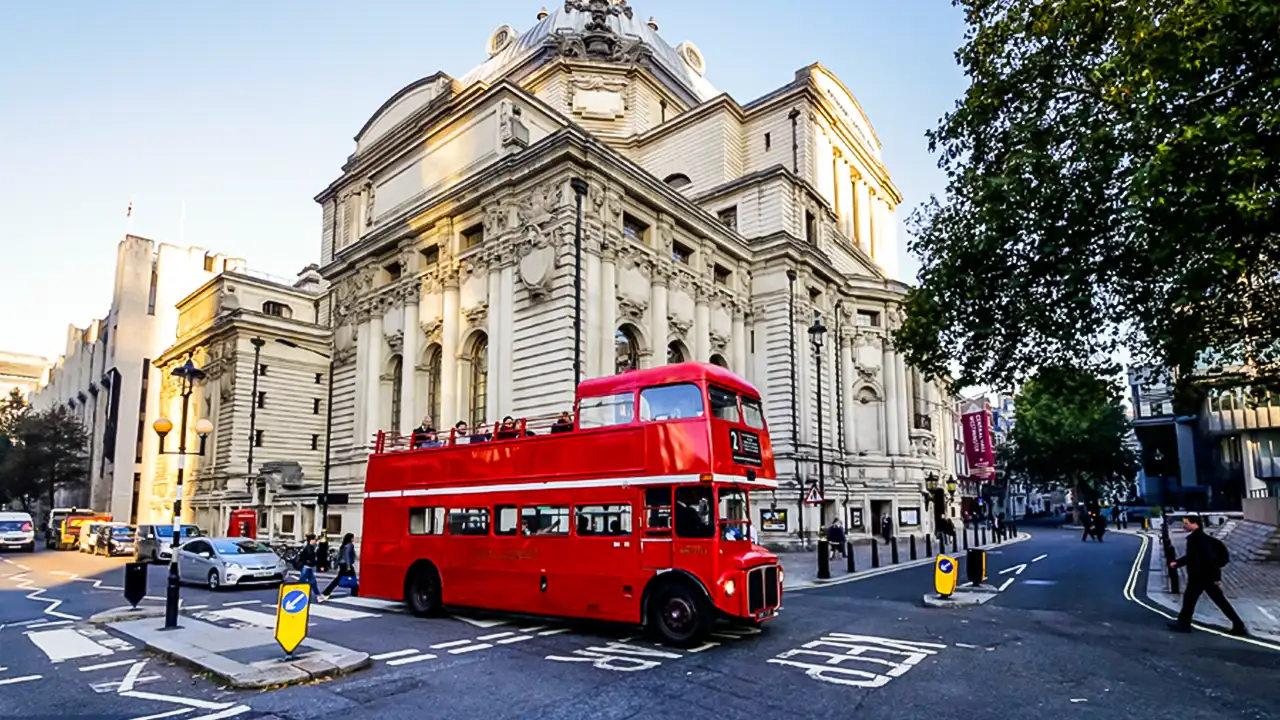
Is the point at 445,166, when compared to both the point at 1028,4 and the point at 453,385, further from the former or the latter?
the point at 1028,4

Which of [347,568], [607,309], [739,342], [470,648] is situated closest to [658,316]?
[607,309]

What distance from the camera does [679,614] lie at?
37.6 ft

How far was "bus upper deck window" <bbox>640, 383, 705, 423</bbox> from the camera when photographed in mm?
11945

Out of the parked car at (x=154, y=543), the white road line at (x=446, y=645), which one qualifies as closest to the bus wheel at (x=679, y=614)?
the white road line at (x=446, y=645)

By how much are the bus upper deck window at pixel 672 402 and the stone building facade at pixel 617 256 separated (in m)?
15.7

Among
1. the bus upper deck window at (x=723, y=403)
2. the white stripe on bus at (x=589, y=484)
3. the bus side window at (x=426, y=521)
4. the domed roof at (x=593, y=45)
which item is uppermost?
the domed roof at (x=593, y=45)

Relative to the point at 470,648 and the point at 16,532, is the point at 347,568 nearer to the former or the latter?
the point at 470,648

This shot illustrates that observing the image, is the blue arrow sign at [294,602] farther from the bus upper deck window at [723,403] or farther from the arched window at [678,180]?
the arched window at [678,180]

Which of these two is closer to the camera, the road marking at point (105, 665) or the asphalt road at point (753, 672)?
the asphalt road at point (753, 672)

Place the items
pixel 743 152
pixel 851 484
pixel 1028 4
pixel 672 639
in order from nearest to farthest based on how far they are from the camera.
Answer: pixel 672 639 < pixel 1028 4 < pixel 851 484 < pixel 743 152

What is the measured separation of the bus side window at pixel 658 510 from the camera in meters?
11.8

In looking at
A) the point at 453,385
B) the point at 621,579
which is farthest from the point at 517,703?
the point at 453,385

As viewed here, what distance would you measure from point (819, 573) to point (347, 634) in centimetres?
1404

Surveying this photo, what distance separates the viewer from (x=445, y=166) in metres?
38.1
